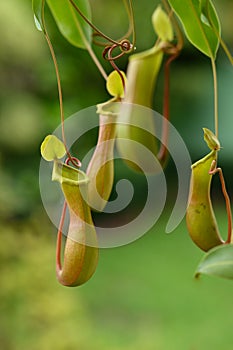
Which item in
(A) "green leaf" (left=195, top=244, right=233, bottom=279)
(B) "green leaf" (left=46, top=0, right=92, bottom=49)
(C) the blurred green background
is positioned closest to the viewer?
(A) "green leaf" (left=195, top=244, right=233, bottom=279)

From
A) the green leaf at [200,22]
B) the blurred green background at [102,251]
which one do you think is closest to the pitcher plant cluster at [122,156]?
the green leaf at [200,22]

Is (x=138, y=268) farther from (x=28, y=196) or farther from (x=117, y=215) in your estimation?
(x=28, y=196)

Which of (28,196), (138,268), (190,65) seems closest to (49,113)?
(28,196)

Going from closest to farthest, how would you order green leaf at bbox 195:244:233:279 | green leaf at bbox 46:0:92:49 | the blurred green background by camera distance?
green leaf at bbox 195:244:233:279, green leaf at bbox 46:0:92:49, the blurred green background

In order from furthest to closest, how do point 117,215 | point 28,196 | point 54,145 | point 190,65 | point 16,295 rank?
point 117,215 < point 190,65 < point 28,196 < point 16,295 < point 54,145

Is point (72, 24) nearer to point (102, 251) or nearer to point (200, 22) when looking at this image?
point (200, 22)

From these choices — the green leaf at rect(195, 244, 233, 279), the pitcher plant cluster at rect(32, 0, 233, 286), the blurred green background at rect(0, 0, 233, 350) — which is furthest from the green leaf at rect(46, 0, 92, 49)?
the blurred green background at rect(0, 0, 233, 350)

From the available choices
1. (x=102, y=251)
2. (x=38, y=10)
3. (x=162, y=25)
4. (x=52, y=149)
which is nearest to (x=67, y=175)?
(x=52, y=149)

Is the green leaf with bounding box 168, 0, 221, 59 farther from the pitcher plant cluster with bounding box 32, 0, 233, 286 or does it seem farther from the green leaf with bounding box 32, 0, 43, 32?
the green leaf with bounding box 32, 0, 43, 32
